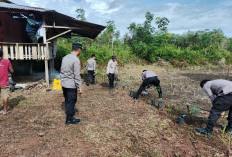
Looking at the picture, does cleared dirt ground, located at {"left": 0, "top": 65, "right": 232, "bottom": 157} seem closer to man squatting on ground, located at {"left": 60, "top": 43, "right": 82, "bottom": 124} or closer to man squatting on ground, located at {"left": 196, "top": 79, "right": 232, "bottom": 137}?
man squatting on ground, located at {"left": 196, "top": 79, "right": 232, "bottom": 137}

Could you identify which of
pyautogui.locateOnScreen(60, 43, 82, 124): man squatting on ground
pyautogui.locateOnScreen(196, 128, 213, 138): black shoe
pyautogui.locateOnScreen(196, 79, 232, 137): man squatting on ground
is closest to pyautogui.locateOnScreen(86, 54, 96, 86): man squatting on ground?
pyautogui.locateOnScreen(60, 43, 82, 124): man squatting on ground

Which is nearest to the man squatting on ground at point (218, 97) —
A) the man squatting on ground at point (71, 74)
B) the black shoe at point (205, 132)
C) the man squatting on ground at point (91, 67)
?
the black shoe at point (205, 132)

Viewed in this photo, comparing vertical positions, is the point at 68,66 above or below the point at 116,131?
above

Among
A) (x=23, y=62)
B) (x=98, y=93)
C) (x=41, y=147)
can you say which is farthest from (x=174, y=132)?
(x=23, y=62)

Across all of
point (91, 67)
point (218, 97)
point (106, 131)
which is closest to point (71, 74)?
point (106, 131)

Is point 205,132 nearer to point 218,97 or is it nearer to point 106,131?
point 218,97

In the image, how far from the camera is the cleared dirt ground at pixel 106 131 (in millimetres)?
2863

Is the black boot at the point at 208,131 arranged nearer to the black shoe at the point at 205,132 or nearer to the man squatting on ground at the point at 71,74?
the black shoe at the point at 205,132

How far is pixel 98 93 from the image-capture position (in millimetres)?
6801

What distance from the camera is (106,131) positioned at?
3.54 meters

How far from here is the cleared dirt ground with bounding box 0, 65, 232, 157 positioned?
9.39ft

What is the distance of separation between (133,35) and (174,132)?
2121 centimetres

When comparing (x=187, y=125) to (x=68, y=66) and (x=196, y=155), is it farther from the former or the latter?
(x=68, y=66)

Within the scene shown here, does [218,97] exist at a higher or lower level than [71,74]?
lower
